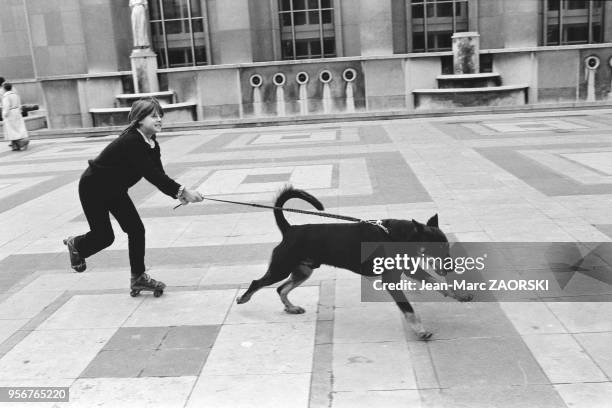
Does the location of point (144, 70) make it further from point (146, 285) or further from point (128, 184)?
point (146, 285)

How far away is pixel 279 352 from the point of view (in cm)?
468

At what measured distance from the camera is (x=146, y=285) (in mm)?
5961

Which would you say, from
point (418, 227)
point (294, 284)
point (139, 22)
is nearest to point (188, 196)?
point (294, 284)

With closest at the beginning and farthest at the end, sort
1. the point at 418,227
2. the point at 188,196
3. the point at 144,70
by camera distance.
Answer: the point at 418,227
the point at 188,196
the point at 144,70

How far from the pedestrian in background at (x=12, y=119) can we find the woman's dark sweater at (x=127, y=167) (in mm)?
12568

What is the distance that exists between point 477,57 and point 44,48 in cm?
1538

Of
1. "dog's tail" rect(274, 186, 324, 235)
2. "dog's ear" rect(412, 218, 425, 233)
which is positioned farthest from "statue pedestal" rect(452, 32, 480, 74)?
"dog's ear" rect(412, 218, 425, 233)

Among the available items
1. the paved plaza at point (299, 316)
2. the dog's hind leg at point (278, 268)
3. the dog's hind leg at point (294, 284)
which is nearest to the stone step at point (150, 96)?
the paved plaza at point (299, 316)

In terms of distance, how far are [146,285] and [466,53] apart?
57.0 ft

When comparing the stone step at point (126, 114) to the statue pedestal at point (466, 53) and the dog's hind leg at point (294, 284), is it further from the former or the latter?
the dog's hind leg at point (294, 284)

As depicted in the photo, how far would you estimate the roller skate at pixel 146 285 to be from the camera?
596 cm

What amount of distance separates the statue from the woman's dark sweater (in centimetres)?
1730

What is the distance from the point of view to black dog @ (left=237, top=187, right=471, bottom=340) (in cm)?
467

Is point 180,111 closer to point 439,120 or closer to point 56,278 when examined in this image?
point 439,120
